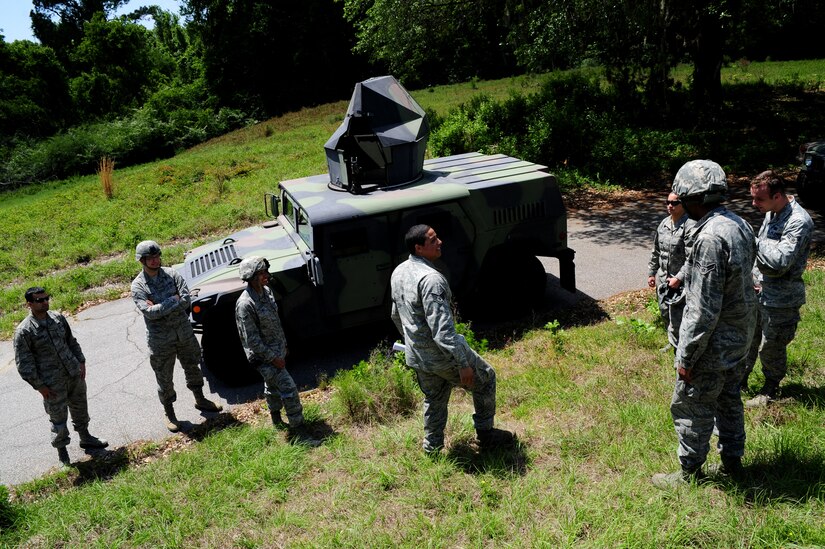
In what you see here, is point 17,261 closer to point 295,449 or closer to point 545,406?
point 295,449

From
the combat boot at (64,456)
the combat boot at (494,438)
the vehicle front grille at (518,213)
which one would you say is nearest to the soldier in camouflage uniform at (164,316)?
the combat boot at (64,456)

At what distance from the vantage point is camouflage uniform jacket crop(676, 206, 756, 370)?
3393mm

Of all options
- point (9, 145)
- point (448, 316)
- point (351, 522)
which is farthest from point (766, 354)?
point (9, 145)

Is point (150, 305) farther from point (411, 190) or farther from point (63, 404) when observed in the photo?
point (411, 190)

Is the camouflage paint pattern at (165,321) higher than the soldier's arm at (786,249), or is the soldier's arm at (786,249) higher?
the soldier's arm at (786,249)

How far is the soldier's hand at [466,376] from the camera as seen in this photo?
414 cm

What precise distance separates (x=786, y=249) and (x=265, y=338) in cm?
410

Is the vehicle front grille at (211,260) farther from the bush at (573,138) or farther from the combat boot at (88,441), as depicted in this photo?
the bush at (573,138)

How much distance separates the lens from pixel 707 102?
54.1 ft

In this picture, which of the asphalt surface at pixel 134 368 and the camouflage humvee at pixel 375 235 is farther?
the camouflage humvee at pixel 375 235

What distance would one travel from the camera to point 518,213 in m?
7.49

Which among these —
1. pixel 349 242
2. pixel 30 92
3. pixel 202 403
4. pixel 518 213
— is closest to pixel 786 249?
pixel 518 213

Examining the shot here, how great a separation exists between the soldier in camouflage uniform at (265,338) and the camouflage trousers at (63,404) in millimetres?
1674

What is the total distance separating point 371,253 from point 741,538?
4411 millimetres
